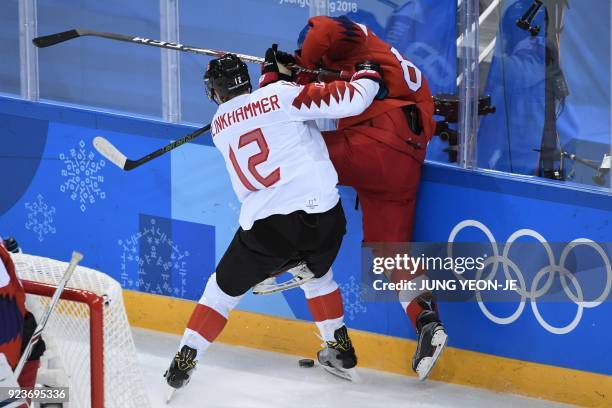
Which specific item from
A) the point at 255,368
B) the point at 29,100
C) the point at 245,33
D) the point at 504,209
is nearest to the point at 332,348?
the point at 255,368

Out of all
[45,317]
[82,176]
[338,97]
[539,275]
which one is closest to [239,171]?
[338,97]

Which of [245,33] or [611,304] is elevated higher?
[245,33]

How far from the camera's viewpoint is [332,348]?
4645 millimetres

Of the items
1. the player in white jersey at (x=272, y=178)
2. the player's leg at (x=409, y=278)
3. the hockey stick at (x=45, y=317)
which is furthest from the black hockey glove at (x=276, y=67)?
the hockey stick at (x=45, y=317)

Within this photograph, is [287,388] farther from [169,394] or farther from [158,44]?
[158,44]

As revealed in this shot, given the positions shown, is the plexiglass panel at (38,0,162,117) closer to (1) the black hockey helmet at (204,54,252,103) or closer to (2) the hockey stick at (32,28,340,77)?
(2) the hockey stick at (32,28,340,77)

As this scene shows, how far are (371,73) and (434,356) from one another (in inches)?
38.4

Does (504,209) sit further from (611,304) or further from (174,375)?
(174,375)

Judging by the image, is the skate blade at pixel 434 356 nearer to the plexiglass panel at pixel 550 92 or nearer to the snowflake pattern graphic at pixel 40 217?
the plexiglass panel at pixel 550 92

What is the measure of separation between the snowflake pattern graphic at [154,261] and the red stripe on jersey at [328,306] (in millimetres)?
840

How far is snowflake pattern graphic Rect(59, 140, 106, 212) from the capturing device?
217 inches

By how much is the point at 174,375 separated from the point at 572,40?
1740 millimetres

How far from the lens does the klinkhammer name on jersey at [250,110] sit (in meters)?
4.30

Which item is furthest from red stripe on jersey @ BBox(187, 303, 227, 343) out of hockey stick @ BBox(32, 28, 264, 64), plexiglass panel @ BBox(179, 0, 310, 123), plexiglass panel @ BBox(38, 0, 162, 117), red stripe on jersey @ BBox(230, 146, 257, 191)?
plexiglass panel @ BBox(38, 0, 162, 117)
